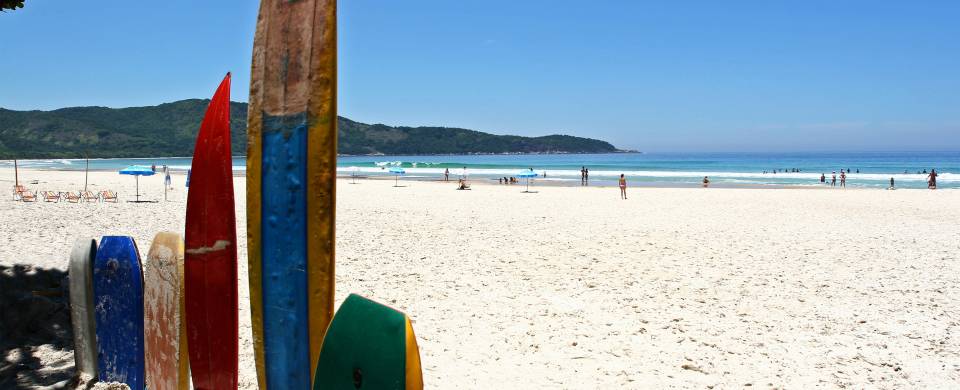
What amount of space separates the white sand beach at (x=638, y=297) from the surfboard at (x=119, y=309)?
2.70 ft

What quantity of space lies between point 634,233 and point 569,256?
326cm

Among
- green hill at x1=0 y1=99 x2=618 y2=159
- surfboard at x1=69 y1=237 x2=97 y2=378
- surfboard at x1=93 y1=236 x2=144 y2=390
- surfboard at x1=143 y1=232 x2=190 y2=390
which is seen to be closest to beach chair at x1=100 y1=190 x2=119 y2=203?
surfboard at x1=69 y1=237 x2=97 y2=378

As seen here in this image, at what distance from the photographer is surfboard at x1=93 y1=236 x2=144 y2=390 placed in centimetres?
300

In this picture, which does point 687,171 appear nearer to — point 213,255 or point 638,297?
point 638,297

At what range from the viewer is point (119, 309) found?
3059 mm

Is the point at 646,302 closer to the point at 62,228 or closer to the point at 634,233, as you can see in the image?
the point at 634,233

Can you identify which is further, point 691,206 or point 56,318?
point 691,206

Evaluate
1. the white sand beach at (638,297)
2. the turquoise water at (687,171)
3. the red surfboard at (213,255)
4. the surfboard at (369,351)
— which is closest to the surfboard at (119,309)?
the red surfboard at (213,255)

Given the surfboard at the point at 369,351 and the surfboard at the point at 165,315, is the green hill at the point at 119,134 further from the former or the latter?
the surfboard at the point at 369,351

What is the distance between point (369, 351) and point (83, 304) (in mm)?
2383

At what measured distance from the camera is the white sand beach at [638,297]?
14.0 ft

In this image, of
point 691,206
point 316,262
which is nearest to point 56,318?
point 316,262

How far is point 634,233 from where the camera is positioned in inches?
455

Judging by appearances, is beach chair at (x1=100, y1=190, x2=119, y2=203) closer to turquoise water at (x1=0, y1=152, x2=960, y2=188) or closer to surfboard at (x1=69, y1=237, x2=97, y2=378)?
surfboard at (x1=69, y1=237, x2=97, y2=378)
